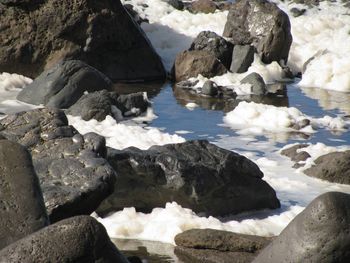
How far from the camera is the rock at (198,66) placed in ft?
56.9

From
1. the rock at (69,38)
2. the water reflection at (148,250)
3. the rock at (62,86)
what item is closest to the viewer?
the water reflection at (148,250)

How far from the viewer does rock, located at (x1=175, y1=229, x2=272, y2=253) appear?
7.78 metres

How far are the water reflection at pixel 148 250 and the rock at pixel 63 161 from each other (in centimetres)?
47

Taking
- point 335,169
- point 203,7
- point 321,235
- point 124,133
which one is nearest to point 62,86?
point 124,133

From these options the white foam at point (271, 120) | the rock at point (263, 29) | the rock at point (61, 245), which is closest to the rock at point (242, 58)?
the rock at point (263, 29)

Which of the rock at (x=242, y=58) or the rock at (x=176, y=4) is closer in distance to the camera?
the rock at (x=242, y=58)

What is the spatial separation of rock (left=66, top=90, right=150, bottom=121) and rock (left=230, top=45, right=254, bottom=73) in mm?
3649

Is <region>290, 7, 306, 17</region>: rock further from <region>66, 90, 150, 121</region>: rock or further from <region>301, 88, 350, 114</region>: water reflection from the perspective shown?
<region>66, 90, 150, 121</region>: rock

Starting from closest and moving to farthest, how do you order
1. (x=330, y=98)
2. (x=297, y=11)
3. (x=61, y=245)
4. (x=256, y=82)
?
(x=61, y=245) → (x=330, y=98) → (x=256, y=82) → (x=297, y=11)

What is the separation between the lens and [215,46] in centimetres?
1809

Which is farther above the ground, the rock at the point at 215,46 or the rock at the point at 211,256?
the rock at the point at 211,256

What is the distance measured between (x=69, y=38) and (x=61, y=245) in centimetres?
1214

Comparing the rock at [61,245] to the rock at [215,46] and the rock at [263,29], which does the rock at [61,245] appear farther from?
the rock at [263,29]

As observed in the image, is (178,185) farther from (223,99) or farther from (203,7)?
(203,7)
